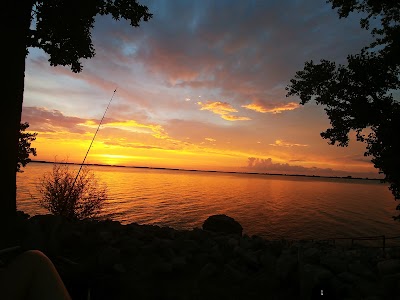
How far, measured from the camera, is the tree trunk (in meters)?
6.34

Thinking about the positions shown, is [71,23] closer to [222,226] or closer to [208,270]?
[208,270]

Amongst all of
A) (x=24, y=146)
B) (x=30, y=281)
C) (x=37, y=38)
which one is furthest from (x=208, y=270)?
(x=24, y=146)

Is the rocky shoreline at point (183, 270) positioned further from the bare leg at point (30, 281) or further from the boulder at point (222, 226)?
the boulder at point (222, 226)

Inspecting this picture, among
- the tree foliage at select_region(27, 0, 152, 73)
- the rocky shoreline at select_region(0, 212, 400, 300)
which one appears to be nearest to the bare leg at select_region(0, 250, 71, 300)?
the rocky shoreline at select_region(0, 212, 400, 300)

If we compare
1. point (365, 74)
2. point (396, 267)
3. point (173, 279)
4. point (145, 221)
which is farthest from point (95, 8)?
point (145, 221)

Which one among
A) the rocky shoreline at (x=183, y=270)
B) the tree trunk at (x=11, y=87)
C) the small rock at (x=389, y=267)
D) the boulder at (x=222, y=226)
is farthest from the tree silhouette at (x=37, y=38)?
the boulder at (x=222, y=226)

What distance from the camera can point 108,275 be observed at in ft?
21.8

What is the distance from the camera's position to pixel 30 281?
2.76m

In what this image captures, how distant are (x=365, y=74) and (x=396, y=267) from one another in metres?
7.06

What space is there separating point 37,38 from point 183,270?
8.03 metres

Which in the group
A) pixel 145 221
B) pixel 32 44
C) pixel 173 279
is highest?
pixel 32 44

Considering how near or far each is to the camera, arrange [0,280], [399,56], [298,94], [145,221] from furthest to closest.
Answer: [145,221] → [298,94] → [399,56] → [0,280]

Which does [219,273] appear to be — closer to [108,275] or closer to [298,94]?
[108,275]

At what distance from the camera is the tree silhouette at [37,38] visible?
6.39m
